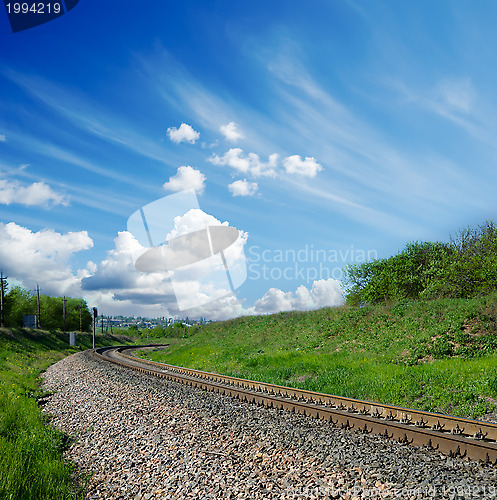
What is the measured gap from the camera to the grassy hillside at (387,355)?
41.4 feet

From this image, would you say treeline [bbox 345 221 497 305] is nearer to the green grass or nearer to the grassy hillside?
the grassy hillside

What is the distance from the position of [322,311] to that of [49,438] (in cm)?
2609

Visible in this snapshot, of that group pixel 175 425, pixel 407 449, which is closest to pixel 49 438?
pixel 175 425

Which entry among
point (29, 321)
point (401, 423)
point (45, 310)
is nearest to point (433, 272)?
point (401, 423)

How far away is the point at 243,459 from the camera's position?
285 inches

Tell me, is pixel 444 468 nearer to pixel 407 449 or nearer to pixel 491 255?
pixel 407 449

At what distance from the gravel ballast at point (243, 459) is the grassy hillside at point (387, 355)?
4.65m

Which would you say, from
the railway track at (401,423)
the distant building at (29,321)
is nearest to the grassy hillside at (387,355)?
the railway track at (401,423)

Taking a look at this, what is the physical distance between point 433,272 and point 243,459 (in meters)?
32.5

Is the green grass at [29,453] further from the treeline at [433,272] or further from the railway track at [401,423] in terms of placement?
the treeline at [433,272]

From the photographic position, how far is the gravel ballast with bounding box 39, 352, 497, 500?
6.01 meters

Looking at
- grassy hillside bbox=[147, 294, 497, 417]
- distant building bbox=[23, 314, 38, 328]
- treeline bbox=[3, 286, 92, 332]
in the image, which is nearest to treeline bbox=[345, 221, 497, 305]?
grassy hillside bbox=[147, 294, 497, 417]

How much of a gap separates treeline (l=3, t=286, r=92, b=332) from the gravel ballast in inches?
2899

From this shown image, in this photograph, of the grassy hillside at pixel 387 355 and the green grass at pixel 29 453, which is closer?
the green grass at pixel 29 453
